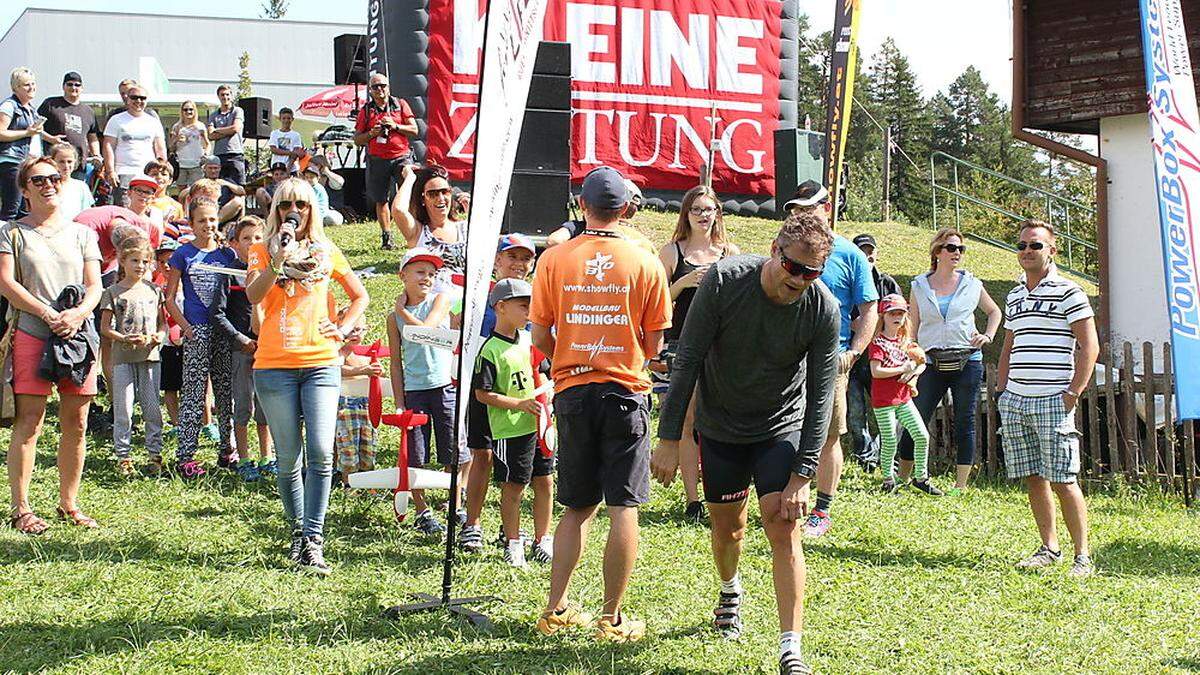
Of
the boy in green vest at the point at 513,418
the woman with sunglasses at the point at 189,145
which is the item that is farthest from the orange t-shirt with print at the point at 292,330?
the woman with sunglasses at the point at 189,145

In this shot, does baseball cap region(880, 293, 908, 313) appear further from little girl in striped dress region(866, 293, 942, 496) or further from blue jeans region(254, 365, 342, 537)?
blue jeans region(254, 365, 342, 537)

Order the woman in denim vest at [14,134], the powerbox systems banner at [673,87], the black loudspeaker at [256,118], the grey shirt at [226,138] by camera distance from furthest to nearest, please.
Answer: the black loudspeaker at [256,118]
the powerbox systems banner at [673,87]
the grey shirt at [226,138]
the woman in denim vest at [14,134]

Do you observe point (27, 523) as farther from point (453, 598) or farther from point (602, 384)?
point (602, 384)

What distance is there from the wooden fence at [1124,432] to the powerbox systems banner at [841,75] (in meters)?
3.22

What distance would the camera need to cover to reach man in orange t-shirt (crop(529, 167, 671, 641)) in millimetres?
5137

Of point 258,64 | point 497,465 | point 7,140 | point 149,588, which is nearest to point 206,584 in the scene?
point 149,588

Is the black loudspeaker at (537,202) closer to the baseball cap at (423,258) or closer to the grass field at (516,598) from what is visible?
the grass field at (516,598)

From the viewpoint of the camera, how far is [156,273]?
9773 mm

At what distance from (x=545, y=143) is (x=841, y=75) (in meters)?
3.17

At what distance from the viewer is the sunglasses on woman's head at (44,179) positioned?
659 cm

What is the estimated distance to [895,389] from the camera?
31.1 ft

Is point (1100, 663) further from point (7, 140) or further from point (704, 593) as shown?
point (7, 140)

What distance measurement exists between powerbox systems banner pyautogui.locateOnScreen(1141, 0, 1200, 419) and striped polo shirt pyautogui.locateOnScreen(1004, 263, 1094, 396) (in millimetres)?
→ 1748

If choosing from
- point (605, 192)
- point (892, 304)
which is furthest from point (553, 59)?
point (605, 192)
